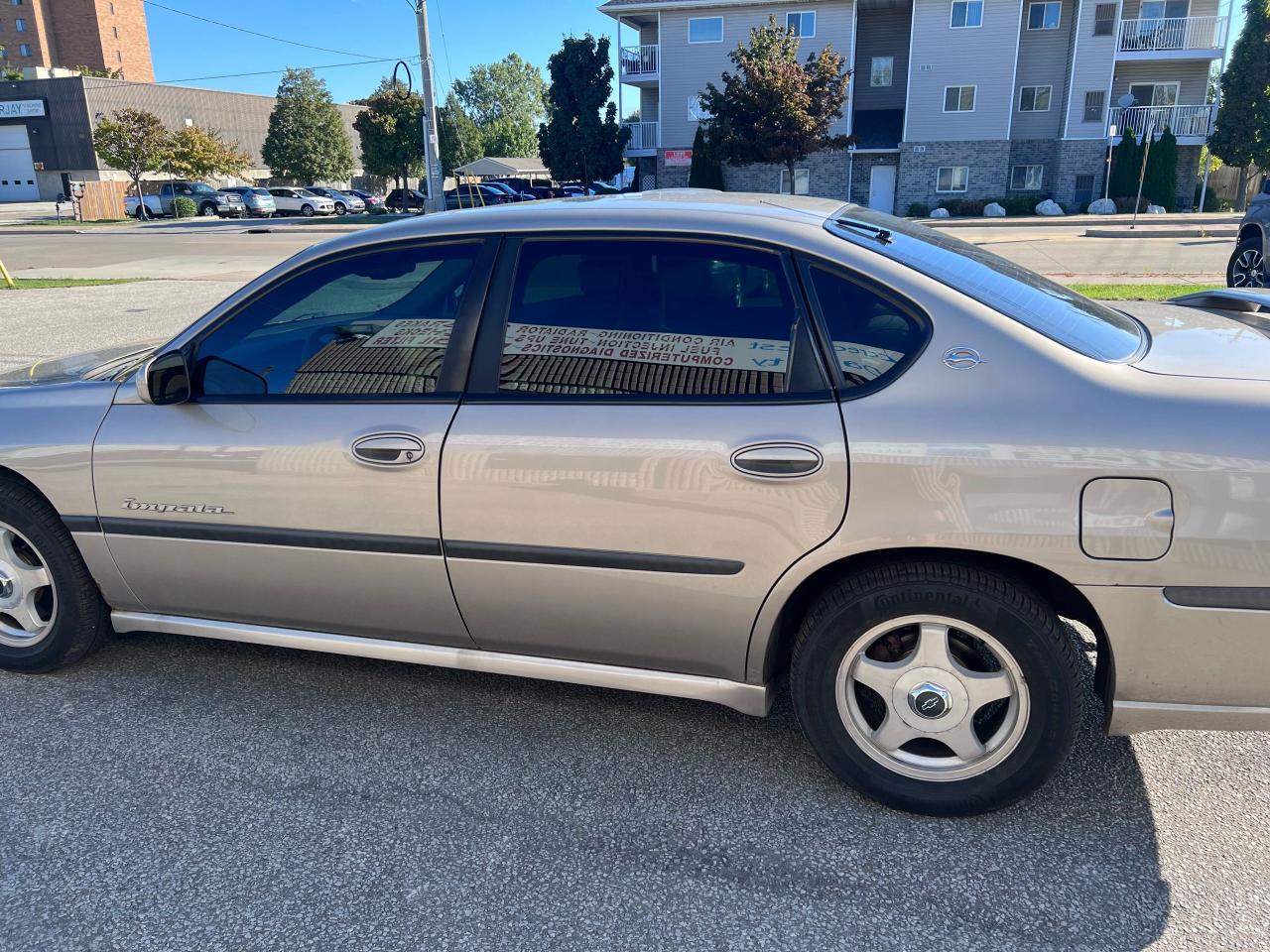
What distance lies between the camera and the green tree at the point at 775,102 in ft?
101

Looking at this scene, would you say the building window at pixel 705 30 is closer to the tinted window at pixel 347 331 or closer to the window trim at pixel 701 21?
the window trim at pixel 701 21

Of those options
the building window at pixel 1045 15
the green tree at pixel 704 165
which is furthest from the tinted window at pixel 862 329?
the building window at pixel 1045 15

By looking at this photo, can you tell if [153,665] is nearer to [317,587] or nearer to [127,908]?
[317,587]

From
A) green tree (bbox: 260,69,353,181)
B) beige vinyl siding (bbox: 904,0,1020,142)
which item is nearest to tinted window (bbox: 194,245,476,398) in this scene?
beige vinyl siding (bbox: 904,0,1020,142)

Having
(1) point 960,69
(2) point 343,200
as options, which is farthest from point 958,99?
(2) point 343,200

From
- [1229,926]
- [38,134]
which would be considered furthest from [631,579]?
[38,134]

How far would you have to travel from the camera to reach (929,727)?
8.72 feet

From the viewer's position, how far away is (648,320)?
2832 millimetres

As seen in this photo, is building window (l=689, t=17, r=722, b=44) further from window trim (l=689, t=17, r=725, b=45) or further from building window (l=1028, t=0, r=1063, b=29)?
building window (l=1028, t=0, r=1063, b=29)

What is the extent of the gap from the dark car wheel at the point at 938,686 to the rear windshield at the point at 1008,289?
72cm

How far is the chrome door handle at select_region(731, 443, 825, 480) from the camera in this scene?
2.52m

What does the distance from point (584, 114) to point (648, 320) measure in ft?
137

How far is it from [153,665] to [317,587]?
1.08m

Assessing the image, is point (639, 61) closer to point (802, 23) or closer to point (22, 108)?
point (802, 23)
